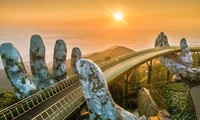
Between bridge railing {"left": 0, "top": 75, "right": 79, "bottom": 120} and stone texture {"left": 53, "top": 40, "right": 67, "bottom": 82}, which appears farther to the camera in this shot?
stone texture {"left": 53, "top": 40, "right": 67, "bottom": 82}

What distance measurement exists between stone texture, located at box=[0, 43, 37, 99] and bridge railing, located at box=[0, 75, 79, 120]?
168 centimetres

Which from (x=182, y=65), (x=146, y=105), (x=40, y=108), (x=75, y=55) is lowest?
(x=146, y=105)

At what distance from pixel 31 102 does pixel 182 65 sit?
46.1 metres

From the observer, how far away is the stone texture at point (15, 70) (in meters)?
29.1

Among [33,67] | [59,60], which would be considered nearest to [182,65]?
[59,60]

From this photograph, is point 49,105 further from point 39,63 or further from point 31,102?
point 39,63

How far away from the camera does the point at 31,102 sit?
89.5ft

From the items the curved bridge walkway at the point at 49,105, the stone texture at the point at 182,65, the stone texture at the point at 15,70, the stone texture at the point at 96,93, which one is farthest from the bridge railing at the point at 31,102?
the stone texture at the point at 182,65

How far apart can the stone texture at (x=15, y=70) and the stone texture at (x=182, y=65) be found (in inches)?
1534

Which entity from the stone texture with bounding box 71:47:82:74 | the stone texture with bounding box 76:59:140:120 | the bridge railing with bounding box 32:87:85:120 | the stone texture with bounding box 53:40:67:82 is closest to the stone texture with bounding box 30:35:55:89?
the stone texture with bounding box 53:40:67:82

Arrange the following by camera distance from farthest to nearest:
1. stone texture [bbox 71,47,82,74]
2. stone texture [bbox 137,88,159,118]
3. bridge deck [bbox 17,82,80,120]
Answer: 1. stone texture [bbox 71,47,82,74]
2. stone texture [bbox 137,88,159,118]
3. bridge deck [bbox 17,82,80,120]

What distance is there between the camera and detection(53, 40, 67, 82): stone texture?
38.2 m

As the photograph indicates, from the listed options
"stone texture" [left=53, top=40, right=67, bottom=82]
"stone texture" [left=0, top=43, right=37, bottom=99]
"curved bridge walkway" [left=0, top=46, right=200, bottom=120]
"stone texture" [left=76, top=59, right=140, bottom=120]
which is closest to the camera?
"stone texture" [left=76, top=59, right=140, bottom=120]

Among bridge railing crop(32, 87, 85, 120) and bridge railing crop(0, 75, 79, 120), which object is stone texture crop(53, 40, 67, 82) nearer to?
bridge railing crop(0, 75, 79, 120)
